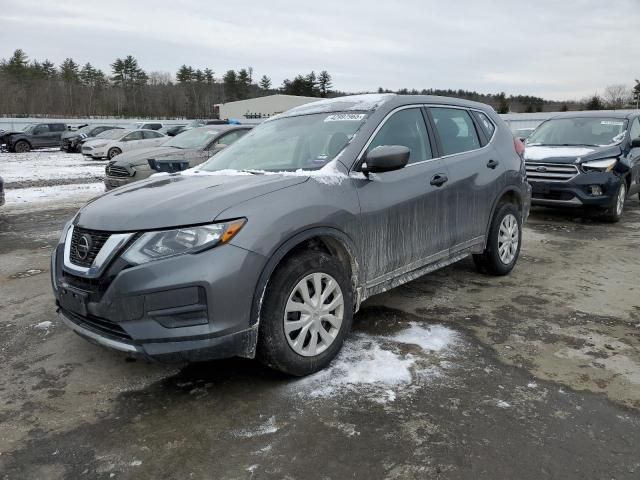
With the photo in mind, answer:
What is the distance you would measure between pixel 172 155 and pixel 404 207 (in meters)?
7.09

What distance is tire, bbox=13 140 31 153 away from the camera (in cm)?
2842

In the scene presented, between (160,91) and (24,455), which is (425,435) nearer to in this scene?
(24,455)

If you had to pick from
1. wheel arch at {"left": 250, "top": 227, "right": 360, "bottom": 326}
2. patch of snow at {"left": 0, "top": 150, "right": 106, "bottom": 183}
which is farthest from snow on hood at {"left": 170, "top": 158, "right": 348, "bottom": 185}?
patch of snow at {"left": 0, "top": 150, "right": 106, "bottom": 183}

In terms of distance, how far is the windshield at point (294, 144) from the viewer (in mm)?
3752

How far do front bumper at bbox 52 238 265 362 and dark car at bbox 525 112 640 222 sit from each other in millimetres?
7086

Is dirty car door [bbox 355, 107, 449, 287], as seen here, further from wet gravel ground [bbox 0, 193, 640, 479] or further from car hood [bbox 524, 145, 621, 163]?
car hood [bbox 524, 145, 621, 163]

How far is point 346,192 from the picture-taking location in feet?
11.3

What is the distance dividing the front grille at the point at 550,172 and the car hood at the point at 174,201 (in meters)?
6.48

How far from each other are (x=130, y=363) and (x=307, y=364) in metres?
1.25

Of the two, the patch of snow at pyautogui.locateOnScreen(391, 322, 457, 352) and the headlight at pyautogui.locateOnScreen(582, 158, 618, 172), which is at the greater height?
the headlight at pyautogui.locateOnScreen(582, 158, 618, 172)

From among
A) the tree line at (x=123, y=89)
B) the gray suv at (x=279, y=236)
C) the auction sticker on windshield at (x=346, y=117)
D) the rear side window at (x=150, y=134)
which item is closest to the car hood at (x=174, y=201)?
the gray suv at (x=279, y=236)

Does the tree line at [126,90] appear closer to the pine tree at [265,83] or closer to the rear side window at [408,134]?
the pine tree at [265,83]

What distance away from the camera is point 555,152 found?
28.9 feet

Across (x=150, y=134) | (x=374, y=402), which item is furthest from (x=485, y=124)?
(x=150, y=134)
